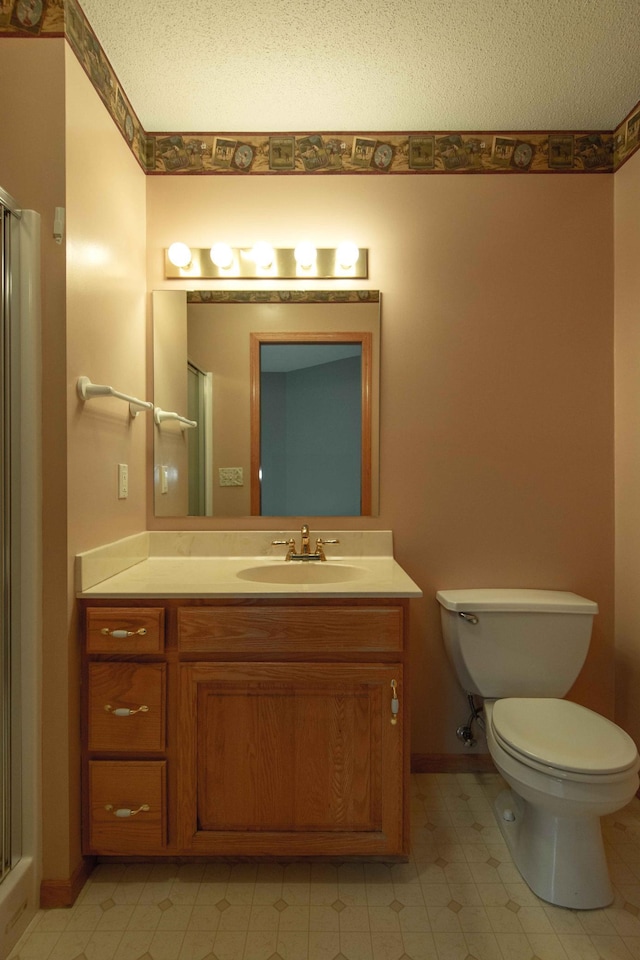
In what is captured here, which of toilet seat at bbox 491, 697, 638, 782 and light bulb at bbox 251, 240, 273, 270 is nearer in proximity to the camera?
toilet seat at bbox 491, 697, 638, 782

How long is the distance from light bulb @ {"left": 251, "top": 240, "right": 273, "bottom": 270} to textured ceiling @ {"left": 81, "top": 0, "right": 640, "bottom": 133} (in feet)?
1.44

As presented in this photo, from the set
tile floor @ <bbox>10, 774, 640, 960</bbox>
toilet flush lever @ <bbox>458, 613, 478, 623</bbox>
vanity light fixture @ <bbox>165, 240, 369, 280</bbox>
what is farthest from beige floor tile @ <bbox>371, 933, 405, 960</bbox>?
vanity light fixture @ <bbox>165, 240, 369, 280</bbox>

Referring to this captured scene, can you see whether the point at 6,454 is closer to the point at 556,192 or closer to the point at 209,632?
the point at 209,632

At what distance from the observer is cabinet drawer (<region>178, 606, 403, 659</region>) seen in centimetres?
146

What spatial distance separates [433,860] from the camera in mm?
1552

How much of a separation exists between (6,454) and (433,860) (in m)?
1.66

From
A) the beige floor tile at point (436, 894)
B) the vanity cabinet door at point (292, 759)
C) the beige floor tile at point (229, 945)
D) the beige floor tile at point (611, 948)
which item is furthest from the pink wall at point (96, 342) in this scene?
the beige floor tile at point (611, 948)

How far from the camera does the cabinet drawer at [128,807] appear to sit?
56.9 inches

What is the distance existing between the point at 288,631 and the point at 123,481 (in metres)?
0.78

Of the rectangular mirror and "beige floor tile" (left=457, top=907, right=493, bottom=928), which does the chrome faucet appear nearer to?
the rectangular mirror

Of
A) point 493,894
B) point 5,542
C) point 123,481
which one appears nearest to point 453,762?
point 493,894

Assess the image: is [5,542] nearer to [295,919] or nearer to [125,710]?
[125,710]

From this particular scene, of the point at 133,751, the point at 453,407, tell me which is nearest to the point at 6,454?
the point at 133,751

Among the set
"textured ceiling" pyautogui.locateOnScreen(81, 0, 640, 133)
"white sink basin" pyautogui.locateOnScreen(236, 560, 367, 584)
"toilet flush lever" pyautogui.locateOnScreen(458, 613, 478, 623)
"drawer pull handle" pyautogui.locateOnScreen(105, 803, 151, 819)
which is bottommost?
"drawer pull handle" pyautogui.locateOnScreen(105, 803, 151, 819)
